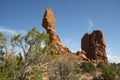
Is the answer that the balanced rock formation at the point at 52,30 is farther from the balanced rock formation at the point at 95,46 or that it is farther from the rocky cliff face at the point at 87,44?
the balanced rock formation at the point at 95,46

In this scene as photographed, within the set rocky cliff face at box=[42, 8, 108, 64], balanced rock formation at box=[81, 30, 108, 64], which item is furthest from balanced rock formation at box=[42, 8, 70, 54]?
balanced rock formation at box=[81, 30, 108, 64]

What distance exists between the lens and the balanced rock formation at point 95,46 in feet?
187

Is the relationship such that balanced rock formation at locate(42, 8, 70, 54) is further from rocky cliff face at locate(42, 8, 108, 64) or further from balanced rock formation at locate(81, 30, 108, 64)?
balanced rock formation at locate(81, 30, 108, 64)

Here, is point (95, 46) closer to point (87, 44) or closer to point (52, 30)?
point (87, 44)

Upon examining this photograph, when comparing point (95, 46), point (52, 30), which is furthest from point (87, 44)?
point (52, 30)

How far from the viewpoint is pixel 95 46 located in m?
58.2

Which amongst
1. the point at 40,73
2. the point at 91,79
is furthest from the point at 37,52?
the point at 91,79

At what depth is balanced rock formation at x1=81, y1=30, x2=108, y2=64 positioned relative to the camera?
187 feet

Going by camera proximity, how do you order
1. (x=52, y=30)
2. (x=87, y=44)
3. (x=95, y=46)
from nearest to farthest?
(x=52, y=30)
(x=95, y=46)
(x=87, y=44)

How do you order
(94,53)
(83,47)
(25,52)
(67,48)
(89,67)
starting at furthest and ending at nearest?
(83,47) → (94,53) → (67,48) → (89,67) → (25,52)

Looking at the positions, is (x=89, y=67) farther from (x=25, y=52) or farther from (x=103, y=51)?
(x=25, y=52)

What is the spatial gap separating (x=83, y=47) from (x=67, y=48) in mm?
11774

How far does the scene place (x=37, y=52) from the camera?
21031mm

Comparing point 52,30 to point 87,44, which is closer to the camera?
A: point 52,30
